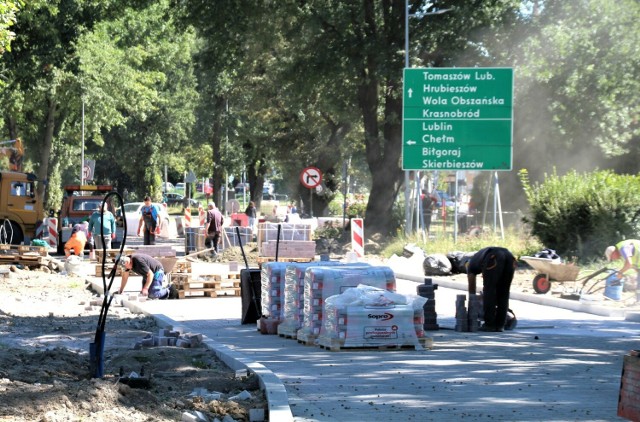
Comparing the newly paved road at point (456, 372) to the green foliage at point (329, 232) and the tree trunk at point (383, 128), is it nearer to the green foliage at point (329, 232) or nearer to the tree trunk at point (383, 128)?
the tree trunk at point (383, 128)

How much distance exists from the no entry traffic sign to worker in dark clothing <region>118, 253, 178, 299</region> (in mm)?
18727

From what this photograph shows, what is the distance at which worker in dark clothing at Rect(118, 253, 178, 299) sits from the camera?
21562mm

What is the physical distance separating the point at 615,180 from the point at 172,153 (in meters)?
53.6

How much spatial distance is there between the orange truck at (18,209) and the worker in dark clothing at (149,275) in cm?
1607

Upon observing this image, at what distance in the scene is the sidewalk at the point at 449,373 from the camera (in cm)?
970

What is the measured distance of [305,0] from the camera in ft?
132

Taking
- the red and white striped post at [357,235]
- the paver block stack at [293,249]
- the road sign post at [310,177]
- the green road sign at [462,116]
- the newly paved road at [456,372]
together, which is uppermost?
the green road sign at [462,116]

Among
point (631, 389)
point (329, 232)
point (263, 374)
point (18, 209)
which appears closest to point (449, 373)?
point (263, 374)

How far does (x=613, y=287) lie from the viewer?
20.8 meters

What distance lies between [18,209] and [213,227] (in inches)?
262

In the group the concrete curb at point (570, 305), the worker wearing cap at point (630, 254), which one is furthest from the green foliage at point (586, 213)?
the worker wearing cap at point (630, 254)

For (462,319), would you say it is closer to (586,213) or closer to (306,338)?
(306,338)

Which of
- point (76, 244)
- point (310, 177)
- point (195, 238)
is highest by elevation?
point (310, 177)

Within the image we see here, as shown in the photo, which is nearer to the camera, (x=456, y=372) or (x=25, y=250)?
(x=456, y=372)
